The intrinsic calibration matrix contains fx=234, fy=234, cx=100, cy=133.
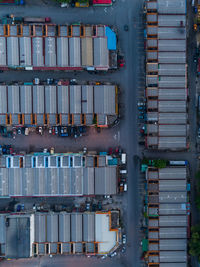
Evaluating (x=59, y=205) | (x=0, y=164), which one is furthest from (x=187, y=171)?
(x=0, y=164)

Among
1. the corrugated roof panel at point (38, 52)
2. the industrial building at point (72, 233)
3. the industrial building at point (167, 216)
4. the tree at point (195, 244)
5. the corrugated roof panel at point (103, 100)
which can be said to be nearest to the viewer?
the tree at point (195, 244)

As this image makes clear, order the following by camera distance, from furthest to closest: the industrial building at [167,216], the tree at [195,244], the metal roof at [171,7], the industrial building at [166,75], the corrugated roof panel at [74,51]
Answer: the industrial building at [167,216] → the industrial building at [166,75] → the metal roof at [171,7] → the corrugated roof panel at [74,51] → the tree at [195,244]

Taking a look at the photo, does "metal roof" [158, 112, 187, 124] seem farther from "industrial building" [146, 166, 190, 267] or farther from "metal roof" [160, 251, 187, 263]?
"metal roof" [160, 251, 187, 263]

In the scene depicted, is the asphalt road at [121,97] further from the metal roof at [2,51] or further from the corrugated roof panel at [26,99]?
the metal roof at [2,51]

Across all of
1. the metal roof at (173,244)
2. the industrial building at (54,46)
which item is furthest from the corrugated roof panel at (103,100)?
the metal roof at (173,244)

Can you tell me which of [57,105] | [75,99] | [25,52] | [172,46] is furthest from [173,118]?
[25,52]

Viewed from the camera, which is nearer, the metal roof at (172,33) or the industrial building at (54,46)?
the industrial building at (54,46)

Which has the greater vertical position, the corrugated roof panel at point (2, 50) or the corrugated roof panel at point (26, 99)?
the corrugated roof panel at point (2, 50)
